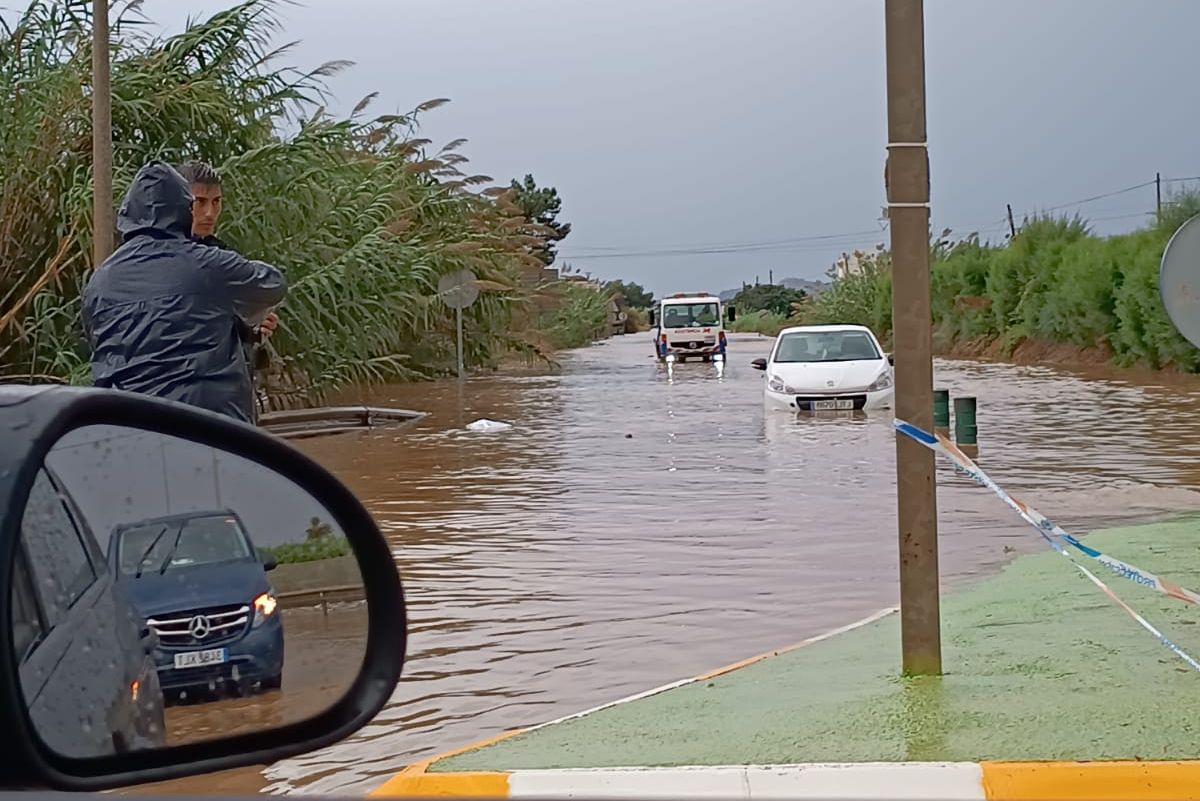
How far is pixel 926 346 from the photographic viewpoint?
5488 millimetres

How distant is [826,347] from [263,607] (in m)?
19.6

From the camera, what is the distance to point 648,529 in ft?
36.2

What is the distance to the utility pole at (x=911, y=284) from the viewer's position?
5445 millimetres

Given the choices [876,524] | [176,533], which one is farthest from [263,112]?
[176,533]

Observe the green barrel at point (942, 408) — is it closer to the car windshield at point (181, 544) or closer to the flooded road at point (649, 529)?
the flooded road at point (649, 529)

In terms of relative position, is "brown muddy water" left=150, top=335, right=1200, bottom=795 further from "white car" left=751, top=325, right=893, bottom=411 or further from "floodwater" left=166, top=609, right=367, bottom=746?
"floodwater" left=166, top=609, right=367, bottom=746

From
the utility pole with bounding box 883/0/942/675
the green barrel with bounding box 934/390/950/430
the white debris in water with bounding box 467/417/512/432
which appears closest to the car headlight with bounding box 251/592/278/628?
the utility pole with bounding box 883/0/942/675

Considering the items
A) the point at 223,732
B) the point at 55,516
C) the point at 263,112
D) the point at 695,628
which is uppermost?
the point at 263,112

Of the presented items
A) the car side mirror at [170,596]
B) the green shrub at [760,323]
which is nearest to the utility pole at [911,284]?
the car side mirror at [170,596]

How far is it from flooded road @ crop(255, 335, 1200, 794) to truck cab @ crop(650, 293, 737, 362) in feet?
78.0

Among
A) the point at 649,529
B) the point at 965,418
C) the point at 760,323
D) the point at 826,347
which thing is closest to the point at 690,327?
the point at 826,347

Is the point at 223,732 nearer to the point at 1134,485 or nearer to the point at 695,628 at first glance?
the point at 695,628

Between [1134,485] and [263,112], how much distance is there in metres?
12.2

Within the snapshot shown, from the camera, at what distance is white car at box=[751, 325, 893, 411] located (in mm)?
20484
